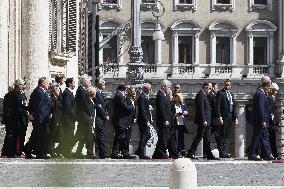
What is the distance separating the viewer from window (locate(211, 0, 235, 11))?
7962 centimetres

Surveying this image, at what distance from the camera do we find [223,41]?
80000 mm

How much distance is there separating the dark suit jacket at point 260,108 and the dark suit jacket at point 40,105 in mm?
4171

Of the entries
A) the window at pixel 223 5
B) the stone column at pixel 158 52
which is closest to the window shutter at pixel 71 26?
the stone column at pixel 158 52

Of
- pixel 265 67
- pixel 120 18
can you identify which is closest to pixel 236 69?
pixel 265 67

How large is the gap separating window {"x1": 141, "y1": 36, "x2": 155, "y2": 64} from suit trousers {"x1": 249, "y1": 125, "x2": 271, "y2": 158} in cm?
5265

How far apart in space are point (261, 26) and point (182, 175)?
223 ft

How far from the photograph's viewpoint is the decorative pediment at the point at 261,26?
79.8 metres

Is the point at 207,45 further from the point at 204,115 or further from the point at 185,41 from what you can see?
the point at 204,115

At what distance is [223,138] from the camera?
2648cm

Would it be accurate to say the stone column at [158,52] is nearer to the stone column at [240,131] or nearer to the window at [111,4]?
the window at [111,4]

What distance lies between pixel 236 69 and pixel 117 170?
191 feet

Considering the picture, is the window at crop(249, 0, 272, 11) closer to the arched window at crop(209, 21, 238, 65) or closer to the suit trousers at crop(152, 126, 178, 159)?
the arched window at crop(209, 21, 238, 65)

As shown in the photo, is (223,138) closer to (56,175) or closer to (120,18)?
(56,175)

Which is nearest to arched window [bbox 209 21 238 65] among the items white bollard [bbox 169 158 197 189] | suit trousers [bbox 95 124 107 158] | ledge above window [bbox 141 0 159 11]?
ledge above window [bbox 141 0 159 11]
